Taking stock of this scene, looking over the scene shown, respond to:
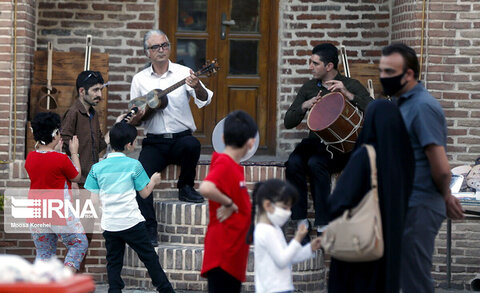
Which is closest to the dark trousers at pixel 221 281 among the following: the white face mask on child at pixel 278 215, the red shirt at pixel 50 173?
the white face mask on child at pixel 278 215

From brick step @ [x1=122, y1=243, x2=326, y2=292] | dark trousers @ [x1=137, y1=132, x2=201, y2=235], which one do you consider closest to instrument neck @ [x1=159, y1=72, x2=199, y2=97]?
dark trousers @ [x1=137, y1=132, x2=201, y2=235]

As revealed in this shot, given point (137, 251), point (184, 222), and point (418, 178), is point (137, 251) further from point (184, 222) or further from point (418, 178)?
point (418, 178)

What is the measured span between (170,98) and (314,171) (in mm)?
1398

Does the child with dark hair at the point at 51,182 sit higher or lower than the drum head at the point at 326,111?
lower

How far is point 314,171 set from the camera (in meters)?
7.66

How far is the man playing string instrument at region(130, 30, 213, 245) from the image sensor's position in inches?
310

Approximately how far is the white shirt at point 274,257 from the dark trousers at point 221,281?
0.28m

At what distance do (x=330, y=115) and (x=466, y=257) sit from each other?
1947 millimetres

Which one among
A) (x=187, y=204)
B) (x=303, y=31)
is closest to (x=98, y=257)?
(x=187, y=204)

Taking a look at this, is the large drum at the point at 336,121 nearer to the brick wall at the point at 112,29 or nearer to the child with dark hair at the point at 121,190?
the child with dark hair at the point at 121,190

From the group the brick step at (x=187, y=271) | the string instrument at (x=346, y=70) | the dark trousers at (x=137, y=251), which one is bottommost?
the brick step at (x=187, y=271)

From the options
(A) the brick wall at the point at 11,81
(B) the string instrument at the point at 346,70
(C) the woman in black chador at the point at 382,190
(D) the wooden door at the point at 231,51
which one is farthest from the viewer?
(D) the wooden door at the point at 231,51

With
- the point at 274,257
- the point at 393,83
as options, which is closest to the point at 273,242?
the point at 274,257

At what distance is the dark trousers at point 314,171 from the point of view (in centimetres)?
767
